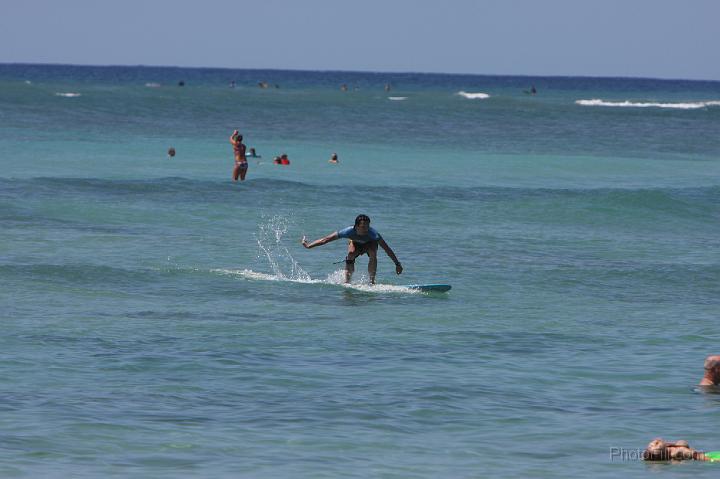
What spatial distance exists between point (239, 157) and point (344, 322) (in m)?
20.1

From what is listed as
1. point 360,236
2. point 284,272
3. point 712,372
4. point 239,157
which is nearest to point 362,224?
point 360,236

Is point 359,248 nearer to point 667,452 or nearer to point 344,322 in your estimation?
point 344,322

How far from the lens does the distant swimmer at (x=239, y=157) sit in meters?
35.7

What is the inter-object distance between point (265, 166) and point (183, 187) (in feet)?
27.6

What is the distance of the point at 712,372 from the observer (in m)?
13.2

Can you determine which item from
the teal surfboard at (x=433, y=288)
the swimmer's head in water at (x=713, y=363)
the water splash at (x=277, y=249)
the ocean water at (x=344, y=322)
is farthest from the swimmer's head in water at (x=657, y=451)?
A: the water splash at (x=277, y=249)

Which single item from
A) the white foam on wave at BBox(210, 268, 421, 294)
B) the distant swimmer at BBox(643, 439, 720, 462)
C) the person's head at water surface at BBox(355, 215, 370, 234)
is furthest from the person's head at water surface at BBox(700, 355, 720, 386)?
the person's head at water surface at BBox(355, 215, 370, 234)

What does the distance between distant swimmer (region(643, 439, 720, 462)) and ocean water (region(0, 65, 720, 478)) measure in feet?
0.43

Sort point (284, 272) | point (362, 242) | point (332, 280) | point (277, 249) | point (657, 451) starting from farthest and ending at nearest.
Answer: point (277, 249), point (284, 272), point (332, 280), point (362, 242), point (657, 451)

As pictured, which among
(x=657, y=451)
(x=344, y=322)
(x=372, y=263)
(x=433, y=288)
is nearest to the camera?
(x=657, y=451)

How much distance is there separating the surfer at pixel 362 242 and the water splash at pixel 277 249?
48.9 inches

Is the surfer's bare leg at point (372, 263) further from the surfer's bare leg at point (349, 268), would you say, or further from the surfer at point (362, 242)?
the surfer's bare leg at point (349, 268)

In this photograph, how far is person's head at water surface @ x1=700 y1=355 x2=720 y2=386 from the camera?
13094 mm

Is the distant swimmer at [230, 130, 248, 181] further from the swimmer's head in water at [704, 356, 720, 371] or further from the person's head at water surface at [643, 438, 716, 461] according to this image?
the person's head at water surface at [643, 438, 716, 461]
